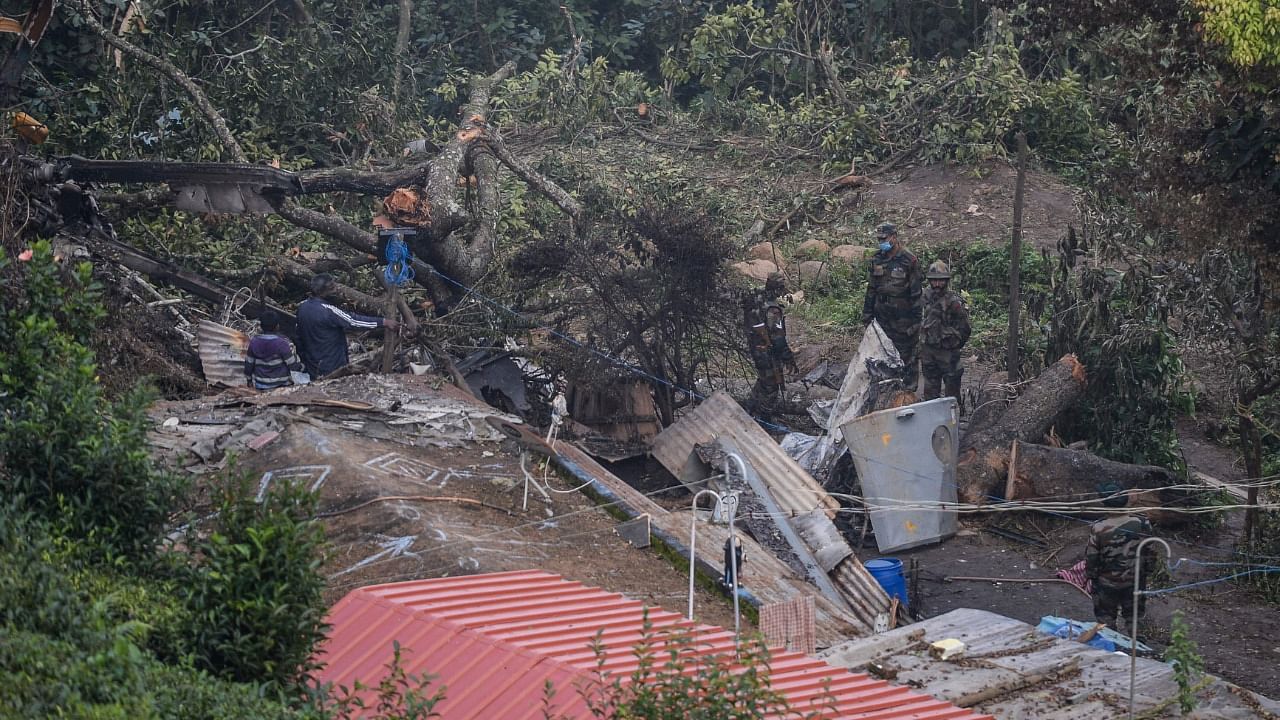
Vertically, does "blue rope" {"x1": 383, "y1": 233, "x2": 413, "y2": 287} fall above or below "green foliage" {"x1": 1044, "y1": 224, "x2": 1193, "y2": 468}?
above

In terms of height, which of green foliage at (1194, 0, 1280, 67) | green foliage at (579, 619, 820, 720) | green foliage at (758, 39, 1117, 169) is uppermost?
green foliage at (1194, 0, 1280, 67)

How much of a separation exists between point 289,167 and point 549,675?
11.2 meters

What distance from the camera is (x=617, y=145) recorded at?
20125mm

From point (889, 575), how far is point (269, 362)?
5.39 meters

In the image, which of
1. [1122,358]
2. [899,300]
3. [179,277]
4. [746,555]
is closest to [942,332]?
[899,300]

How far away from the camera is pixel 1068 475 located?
36.4ft

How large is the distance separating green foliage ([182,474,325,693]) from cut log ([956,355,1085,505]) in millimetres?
7842

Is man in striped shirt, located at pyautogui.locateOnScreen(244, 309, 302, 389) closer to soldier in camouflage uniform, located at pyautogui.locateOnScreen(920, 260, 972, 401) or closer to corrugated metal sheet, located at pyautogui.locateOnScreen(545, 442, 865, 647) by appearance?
corrugated metal sheet, located at pyautogui.locateOnScreen(545, 442, 865, 647)

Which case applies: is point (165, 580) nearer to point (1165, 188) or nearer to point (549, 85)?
point (1165, 188)

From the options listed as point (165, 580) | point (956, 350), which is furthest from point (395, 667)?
point (956, 350)

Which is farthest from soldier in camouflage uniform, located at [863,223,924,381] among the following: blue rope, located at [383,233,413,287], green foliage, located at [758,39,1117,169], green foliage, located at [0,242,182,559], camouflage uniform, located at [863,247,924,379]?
green foliage, located at [0,242,182,559]

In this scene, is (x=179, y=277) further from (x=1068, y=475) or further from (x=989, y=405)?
(x=1068, y=475)

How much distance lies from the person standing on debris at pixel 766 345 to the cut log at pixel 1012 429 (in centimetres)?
188

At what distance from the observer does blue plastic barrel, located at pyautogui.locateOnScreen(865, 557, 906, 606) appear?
9234 mm
